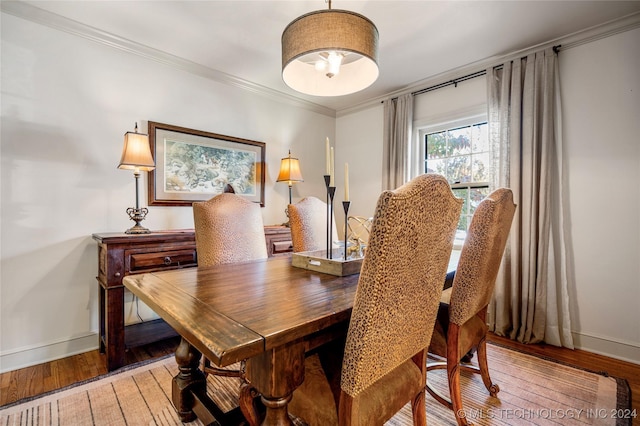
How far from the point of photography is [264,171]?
335 centimetres

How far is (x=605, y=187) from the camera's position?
2266 millimetres

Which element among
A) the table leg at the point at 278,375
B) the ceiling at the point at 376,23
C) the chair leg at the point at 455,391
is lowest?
the chair leg at the point at 455,391

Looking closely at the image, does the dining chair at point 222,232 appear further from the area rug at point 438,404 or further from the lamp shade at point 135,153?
the lamp shade at point 135,153

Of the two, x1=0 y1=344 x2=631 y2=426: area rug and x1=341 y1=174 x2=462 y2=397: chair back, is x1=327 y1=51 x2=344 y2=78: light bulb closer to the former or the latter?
x1=341 y1=174 x2=462 y2=397: chair back

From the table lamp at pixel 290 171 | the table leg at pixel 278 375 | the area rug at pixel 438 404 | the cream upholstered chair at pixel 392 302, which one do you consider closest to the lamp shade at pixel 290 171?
the table lamp at pixel 290 171

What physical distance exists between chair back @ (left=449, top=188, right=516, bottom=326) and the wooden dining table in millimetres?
488

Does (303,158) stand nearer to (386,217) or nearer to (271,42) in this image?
(271,42)

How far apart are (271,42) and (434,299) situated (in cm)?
234

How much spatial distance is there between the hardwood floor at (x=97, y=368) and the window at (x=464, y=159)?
1264mm

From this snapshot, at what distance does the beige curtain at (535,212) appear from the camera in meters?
2.39

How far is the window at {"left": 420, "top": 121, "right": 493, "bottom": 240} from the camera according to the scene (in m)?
2.98

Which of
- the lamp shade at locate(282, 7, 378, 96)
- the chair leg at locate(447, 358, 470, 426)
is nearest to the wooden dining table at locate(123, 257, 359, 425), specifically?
the chair leg at locate(447, 358, 470, 426)

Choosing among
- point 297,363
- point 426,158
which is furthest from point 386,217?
point 426,158

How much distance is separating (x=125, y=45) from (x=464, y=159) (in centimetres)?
324
